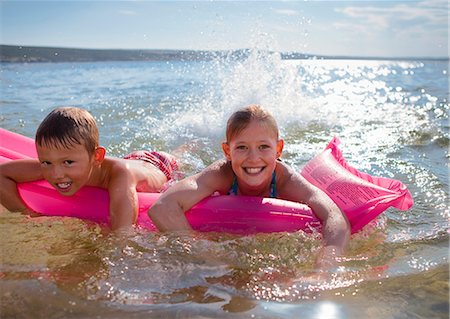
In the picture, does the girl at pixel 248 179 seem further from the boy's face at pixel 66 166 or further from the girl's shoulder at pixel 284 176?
the boy's face at pixel 66 166

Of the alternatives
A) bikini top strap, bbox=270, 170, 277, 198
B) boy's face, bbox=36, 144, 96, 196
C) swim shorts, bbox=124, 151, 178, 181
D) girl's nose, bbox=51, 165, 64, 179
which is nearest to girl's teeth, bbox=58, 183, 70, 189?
boy's face, bbox=36, 144, 96, 196

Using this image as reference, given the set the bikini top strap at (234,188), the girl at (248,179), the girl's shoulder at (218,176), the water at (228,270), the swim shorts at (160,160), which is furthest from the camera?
the swim shorts at (160,160)

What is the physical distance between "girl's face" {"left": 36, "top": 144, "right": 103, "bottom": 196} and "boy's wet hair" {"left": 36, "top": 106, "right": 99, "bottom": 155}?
0.03m

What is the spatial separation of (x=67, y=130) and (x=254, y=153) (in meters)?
1.14

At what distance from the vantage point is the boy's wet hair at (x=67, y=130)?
10.1ft

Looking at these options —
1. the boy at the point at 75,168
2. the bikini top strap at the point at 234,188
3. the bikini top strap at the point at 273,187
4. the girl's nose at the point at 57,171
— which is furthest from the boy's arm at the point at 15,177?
the bikini top strap at the point at 273,187

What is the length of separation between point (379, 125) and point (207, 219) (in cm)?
514

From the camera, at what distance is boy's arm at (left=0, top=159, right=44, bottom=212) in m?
3.47

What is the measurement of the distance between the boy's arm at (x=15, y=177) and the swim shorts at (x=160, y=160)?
3.16 ft

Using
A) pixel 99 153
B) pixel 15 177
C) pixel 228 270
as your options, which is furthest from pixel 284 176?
pixel 15 177

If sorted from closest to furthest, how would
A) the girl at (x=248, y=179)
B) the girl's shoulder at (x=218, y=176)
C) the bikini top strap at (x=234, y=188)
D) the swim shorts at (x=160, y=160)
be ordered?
the girl at (x=248, y=179), the girl's shoulder at (x=218, y=176), the bikini top strap at (x=234, y=188), the swim shorts at (x=160, y=160)

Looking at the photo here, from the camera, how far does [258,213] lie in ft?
10.2

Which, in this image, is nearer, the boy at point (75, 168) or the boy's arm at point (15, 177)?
the boy at point (75, 168)

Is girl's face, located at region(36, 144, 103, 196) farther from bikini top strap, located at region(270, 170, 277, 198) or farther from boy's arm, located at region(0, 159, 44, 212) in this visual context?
bikini top strap, located at region(270, 170, 277, 198)
